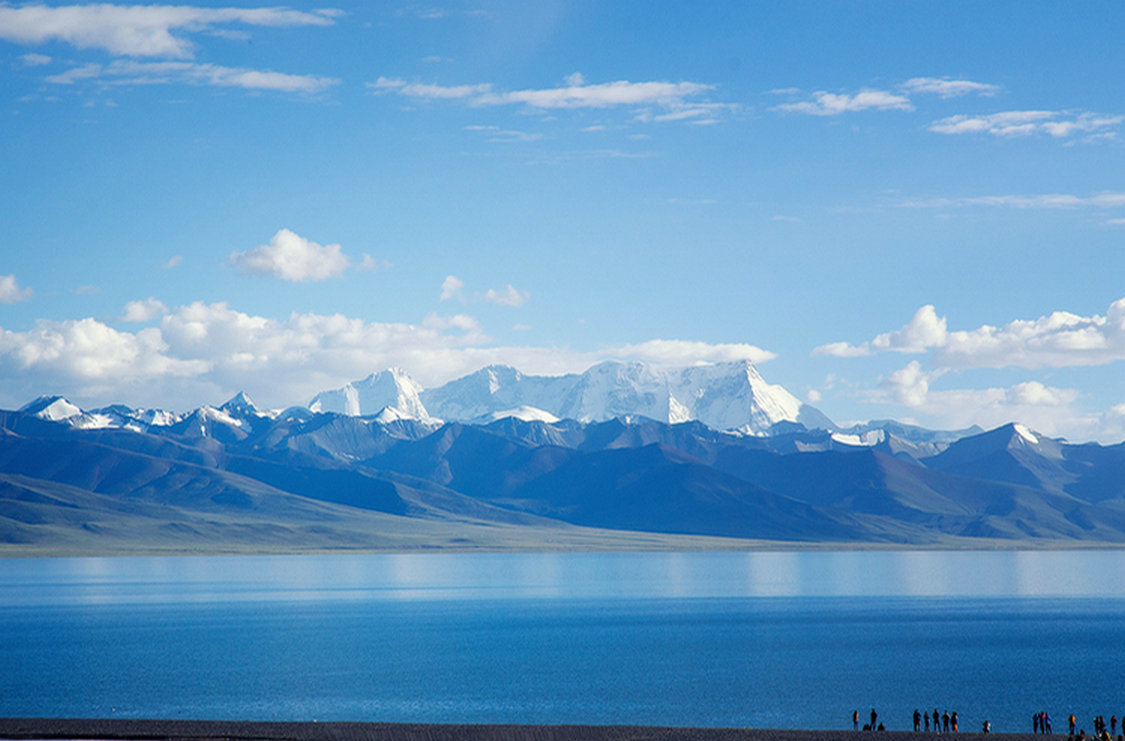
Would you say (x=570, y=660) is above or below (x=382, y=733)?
below

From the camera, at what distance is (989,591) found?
198000 millimetres

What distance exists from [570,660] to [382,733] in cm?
4439

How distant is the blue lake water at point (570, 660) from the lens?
77438mm

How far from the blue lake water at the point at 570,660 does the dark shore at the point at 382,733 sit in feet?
37.6

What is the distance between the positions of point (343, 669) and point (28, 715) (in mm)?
26436

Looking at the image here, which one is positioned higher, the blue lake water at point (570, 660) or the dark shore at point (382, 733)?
the dark shore at point (382, 733)

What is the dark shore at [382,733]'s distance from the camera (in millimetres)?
57250

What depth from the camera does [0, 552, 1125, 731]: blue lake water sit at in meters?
77.4

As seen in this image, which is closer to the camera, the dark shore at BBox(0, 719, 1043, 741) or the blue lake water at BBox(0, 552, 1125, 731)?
the dark shore at BBox(0, 719, 1043, 741)

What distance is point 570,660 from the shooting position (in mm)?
102188

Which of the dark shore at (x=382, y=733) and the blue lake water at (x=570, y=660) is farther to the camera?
the blue lake water at (x=570, y=660)

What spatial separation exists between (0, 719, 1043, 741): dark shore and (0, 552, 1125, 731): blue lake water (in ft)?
37.6

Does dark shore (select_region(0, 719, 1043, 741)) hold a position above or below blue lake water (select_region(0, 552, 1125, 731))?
above

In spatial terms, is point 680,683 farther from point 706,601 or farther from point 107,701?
point 706,601
